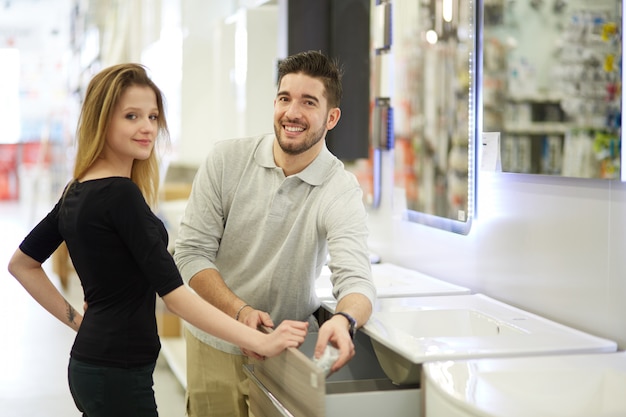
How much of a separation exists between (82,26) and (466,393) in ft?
30.1

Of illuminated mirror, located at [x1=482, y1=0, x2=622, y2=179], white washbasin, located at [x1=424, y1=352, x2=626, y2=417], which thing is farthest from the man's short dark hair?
white washbasin, located at [x1=424, y1=352, x2=626, y2=417]

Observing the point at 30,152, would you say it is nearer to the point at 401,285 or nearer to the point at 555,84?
the point at 401,285

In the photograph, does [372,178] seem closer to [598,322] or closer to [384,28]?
[384,28]

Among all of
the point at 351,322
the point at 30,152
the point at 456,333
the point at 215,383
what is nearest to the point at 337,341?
the point at 351,322

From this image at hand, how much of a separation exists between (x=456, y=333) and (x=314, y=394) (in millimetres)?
760

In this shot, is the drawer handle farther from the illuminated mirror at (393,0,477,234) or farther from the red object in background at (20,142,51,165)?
the red object in background at (20,142,51,165)

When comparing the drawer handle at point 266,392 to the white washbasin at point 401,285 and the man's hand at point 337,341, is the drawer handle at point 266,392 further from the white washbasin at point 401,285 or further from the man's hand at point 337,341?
the white washbasin at point 401,285

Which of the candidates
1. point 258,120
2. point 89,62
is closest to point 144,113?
point 258,120

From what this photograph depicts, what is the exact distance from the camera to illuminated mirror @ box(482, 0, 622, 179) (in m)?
2.12

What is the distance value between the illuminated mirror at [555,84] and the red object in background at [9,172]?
15.3m

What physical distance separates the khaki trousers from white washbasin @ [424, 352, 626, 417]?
2.73 feet

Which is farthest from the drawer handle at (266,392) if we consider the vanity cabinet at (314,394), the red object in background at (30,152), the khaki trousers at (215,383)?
the red object in background at (30,152)

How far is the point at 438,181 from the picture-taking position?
3039 millimetres

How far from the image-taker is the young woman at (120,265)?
1879 mm
